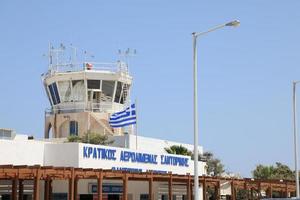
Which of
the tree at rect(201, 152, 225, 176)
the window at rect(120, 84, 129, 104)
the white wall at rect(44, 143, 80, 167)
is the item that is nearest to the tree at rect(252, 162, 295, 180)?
the tree at rect(201, 152, 225, 176)

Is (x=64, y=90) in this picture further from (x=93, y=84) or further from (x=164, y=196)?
(x=164, y=196)

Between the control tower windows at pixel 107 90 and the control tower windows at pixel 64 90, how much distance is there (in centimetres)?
481

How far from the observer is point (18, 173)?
30.2 m

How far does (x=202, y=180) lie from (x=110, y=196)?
712cm

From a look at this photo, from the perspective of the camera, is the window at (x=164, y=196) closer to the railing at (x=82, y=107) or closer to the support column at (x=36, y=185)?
the support column at (x=36, y=185)

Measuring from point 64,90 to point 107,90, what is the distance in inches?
238

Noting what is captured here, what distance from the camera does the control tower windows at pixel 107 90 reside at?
84062mm

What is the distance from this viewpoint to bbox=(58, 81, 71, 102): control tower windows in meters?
84.6

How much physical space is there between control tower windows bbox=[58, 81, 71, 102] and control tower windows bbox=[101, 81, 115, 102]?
4.81m

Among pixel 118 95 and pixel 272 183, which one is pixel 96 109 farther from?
pixel 272 183

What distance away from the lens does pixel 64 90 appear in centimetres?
8494

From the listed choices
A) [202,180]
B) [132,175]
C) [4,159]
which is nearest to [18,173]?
[4,159]

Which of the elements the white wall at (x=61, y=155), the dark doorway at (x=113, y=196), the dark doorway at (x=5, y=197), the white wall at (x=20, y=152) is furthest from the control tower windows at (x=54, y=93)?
the dark doorway at (x=5, y=197)

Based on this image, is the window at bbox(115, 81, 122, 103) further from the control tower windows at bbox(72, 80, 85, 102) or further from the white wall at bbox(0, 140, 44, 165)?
the white wall at bbox(0, 140, 44, 165)
